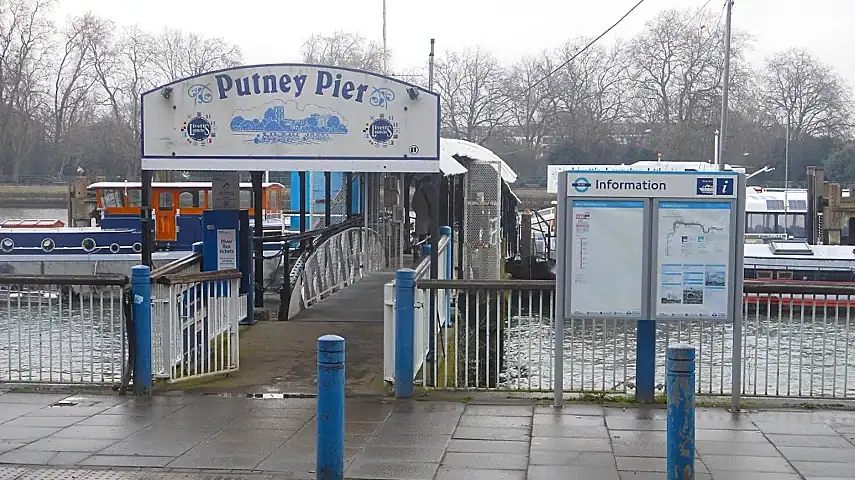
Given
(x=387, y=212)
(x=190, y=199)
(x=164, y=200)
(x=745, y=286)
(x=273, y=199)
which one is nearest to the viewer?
(x=745, y=286)

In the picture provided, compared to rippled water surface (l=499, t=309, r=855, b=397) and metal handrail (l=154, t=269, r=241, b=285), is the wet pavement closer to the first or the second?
rippled water surface (l=499, t=309, r=855, b=397)

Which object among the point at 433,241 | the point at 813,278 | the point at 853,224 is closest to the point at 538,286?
the point at 433,241

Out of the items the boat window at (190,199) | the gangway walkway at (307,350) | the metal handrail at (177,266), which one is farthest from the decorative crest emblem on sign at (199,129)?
the boat window at (190,199)

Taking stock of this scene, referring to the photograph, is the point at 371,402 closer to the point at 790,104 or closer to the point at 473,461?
the point at 473,461

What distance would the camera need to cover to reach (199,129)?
39.1 ft

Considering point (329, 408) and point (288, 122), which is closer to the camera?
point (329, 408)

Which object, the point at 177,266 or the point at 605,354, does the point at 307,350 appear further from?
the point at 605,354

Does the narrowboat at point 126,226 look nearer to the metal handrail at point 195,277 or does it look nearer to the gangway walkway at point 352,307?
the gangway walkway at point 352,307

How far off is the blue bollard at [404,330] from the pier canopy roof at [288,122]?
263 centimetres

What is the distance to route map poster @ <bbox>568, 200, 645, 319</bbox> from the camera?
29.1 ft

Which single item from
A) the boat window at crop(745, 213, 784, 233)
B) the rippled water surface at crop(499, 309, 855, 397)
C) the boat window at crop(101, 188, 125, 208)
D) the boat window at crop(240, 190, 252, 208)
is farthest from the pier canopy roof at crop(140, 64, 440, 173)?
the boat window at crop(745, 213, 784, 233)

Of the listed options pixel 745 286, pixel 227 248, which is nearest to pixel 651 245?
pixel 745 286

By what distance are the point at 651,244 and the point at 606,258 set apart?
40cm

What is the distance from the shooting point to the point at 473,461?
7.57 metres
